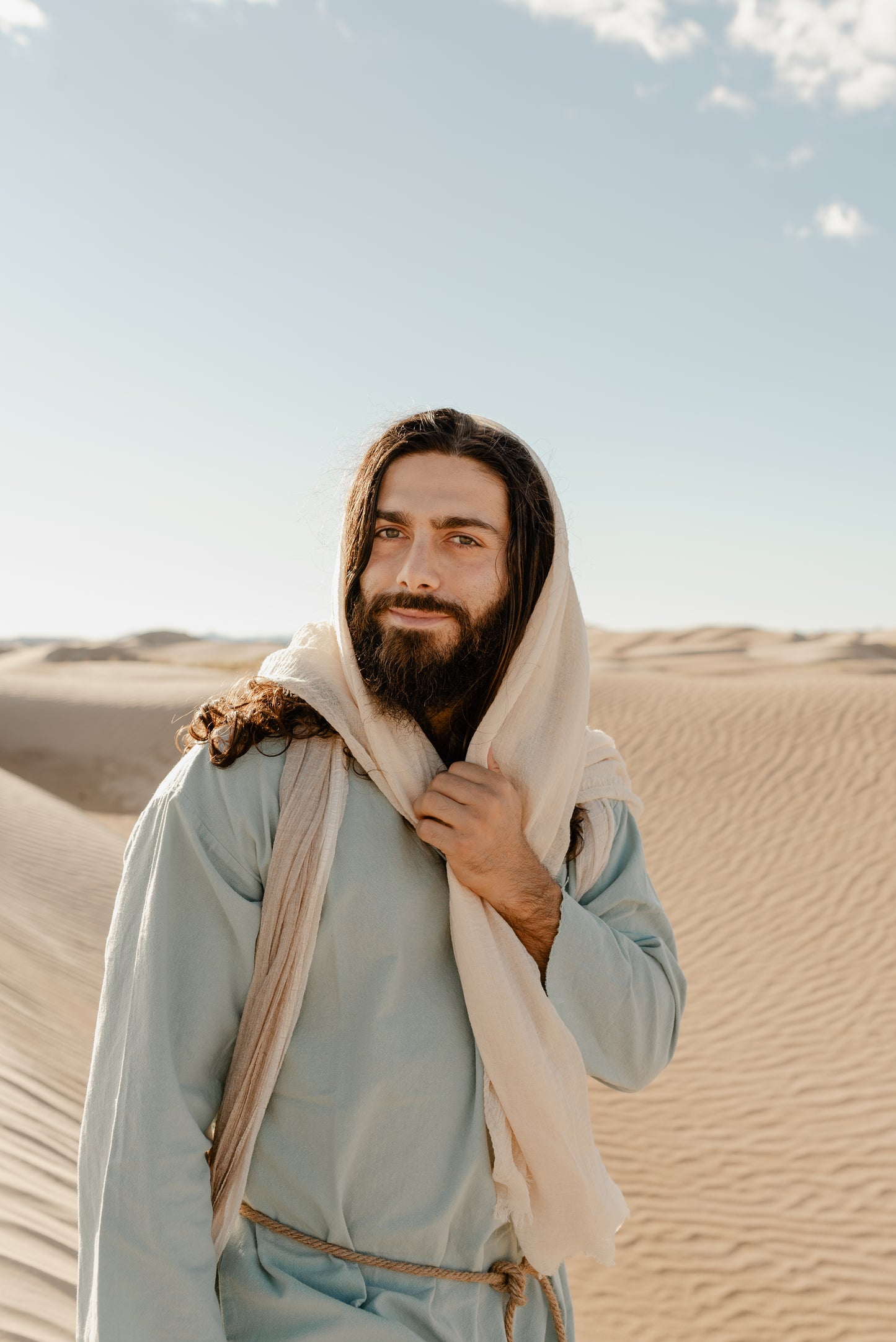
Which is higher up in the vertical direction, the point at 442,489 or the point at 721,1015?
the point at 442,489

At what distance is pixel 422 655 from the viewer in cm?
170

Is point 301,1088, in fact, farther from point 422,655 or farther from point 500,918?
point 422,655

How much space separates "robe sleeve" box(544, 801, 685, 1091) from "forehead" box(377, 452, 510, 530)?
68 cm

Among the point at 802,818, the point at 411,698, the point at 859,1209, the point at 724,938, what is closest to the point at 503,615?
the point at 411,698

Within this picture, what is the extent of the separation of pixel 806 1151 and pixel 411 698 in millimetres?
6042

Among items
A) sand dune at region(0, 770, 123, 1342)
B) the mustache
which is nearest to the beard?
the mustache

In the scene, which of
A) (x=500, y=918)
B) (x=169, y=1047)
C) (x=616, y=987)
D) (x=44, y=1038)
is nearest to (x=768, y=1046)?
(x=44, y=1038)

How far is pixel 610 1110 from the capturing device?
6766 mm

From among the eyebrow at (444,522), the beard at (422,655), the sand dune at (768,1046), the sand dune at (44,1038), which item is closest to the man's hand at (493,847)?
the beard at (422,655)

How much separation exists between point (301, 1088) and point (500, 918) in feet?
1.28

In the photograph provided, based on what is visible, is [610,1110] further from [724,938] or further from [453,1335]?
[453,1335]

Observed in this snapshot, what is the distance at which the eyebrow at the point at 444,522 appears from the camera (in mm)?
1747

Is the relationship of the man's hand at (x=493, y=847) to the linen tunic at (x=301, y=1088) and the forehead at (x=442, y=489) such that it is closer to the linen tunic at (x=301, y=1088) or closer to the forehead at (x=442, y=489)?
the linen tunic at (x=301, y=1088)

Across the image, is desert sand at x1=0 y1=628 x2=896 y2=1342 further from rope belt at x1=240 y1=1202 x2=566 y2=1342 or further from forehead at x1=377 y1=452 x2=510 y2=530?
forehead at x1=377 y1=452 x2=510 y2=530
